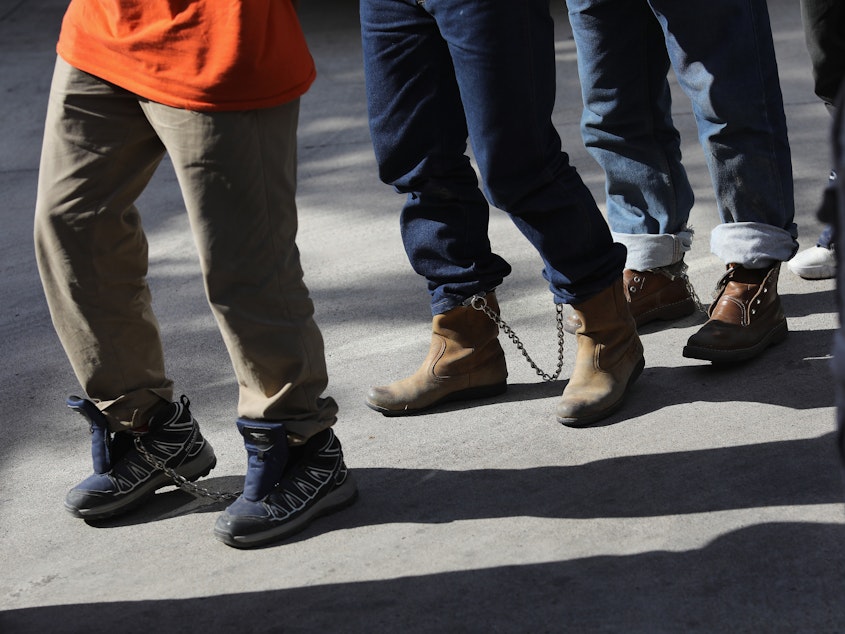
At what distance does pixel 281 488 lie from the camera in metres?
2.36

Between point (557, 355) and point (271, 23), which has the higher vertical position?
point (271, 23)

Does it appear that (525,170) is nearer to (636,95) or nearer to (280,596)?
(636,95)

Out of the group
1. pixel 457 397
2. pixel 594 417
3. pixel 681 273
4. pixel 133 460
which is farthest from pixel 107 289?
pixel 681 273

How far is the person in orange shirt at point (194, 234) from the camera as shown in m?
2.07

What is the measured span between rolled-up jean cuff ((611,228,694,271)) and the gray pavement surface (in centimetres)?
20

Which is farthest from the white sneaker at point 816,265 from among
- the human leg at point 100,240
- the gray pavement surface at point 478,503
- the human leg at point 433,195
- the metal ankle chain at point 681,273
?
the human leg at point 100,240

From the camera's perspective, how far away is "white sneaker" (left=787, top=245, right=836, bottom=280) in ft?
10.9

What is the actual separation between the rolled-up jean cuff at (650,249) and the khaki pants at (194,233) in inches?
44.2

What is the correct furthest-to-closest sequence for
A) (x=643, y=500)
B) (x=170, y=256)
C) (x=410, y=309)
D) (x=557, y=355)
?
1. (x=170, y=256)
2. (x=410, y=309)
3. (x=557, y=355)
4. (x=643, y=500)

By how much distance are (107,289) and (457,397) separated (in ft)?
3.11

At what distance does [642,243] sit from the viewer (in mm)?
3094

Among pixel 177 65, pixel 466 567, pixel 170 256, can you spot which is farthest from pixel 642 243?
pixel 170 256

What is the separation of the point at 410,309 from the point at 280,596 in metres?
1.46

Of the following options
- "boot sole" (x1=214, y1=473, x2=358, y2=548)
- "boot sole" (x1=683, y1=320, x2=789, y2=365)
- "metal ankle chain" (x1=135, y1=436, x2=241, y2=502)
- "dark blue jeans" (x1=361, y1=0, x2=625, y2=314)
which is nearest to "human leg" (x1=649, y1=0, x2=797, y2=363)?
"boot sole" (x1=683, y1=320, x2=789, y2=365)
